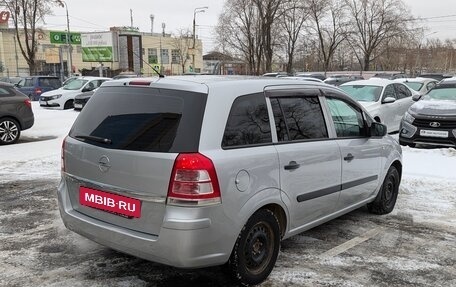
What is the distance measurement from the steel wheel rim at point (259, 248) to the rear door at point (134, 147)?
0.79 meters

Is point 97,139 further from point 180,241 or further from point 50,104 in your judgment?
point 50,104

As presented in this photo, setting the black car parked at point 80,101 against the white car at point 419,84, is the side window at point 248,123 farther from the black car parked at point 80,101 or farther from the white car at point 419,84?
the black car parked at point 80,101

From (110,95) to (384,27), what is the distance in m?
53.6

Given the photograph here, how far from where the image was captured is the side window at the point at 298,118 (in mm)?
3918

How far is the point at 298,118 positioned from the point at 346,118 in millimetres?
995

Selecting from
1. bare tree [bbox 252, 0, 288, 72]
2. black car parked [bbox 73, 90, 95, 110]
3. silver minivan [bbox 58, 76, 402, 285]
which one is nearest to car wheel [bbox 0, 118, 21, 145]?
black car parked [bbox 73, 90, 95, 110]

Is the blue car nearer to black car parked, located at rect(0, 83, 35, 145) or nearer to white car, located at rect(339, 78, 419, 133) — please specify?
black car parked, located at rect(0, 83, 35, 145)

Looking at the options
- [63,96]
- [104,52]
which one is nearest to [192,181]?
[63,96]

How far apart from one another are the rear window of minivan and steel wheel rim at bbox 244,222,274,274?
2.98ft

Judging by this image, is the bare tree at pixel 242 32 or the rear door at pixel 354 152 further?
the bare tree at pixel 242 32

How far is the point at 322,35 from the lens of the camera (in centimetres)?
5138

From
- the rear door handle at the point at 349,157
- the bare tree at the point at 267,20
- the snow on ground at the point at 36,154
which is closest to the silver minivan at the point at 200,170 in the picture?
the rear door handle at the point at 349,157

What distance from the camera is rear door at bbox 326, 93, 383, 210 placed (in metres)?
4.62

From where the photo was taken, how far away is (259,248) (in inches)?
148
